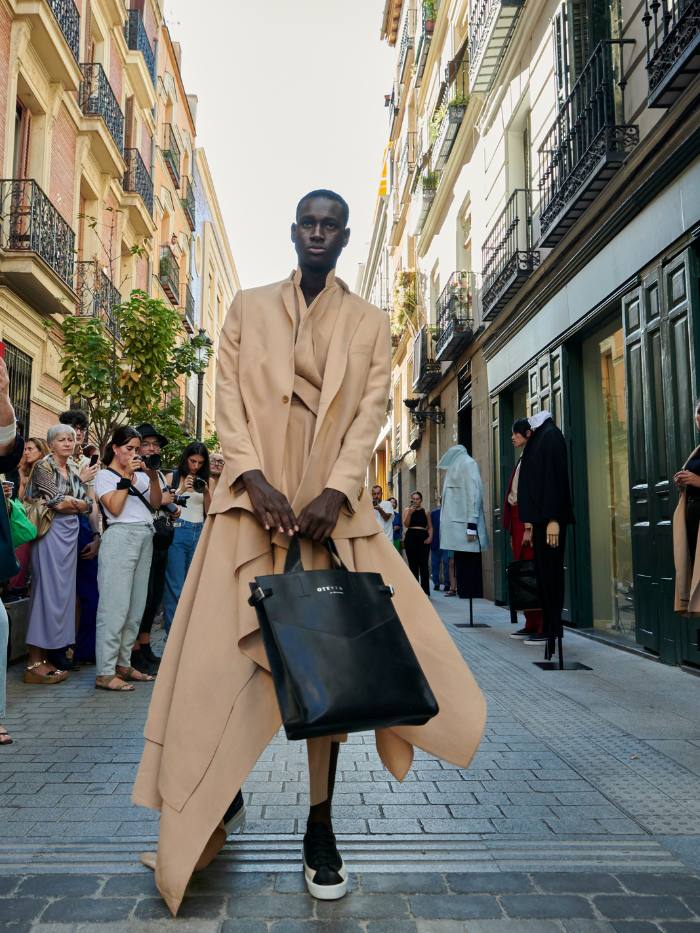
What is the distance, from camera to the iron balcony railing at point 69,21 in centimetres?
1492

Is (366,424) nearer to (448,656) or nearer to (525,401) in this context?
(448,656)

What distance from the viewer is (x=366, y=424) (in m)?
2.67

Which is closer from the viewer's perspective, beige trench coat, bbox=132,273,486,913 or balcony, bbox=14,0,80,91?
beige trench coat, bbox=132,273,486,913

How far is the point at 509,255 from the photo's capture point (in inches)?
491

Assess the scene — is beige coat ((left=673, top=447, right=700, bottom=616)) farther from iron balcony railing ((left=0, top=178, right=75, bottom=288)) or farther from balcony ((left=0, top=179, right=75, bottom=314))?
iron balcony railing ((left=0, top=178, right=75, bottom=288))

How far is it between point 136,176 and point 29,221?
9.68 meters

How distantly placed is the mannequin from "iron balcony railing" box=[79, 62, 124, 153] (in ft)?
40.0

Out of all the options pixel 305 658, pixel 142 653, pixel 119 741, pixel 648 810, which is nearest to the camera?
pixel 305 658

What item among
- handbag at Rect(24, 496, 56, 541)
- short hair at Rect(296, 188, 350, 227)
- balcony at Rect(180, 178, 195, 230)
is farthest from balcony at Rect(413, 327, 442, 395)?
short hair at Rect(296, 188, 350, 227)

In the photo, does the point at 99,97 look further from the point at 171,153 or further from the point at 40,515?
the point at 40,515

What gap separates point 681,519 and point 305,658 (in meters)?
3.80

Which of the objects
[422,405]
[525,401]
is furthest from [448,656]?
[422,405]

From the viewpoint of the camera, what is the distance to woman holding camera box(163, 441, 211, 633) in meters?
7.42

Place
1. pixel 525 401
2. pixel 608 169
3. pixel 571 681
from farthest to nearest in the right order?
pixel 525 401
pixel 608 169
pixel 571 681
